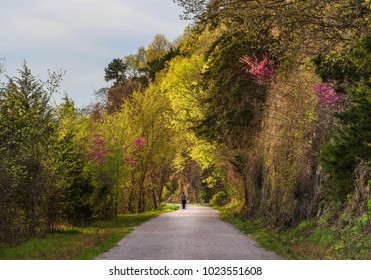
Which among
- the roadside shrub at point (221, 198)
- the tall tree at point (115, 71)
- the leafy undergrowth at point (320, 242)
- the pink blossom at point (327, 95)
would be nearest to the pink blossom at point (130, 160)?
the leafy undergrowth at point (320, 242)

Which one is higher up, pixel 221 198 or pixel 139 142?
pixel 139 142

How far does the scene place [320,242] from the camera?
14.4 meters

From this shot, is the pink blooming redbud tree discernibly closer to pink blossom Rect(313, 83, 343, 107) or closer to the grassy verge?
pink blossom Rect(313, 83, 343, 107)

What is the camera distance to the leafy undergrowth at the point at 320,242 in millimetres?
12062

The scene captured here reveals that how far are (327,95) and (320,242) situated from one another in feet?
14.7

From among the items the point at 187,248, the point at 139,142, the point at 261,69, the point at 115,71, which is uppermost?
the point at 115,71

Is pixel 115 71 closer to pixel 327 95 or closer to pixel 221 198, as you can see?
pixel 221 198

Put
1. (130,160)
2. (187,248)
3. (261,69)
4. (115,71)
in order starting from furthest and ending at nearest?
(115,71)
(130,160)
(261,69)
(187,248)

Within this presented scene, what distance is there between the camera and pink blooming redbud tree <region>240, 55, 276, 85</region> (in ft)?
76.6

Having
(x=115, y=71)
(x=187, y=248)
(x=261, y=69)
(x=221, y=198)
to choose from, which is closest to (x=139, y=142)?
(x=261, y=69)

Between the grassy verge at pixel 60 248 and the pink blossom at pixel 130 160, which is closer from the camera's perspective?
the grassy verge at pixel 60 248

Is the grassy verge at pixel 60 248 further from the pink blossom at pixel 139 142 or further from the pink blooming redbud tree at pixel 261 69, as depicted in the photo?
the pink blossom at pixel 139 142

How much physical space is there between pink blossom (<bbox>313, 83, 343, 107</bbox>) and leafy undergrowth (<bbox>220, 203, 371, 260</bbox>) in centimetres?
372

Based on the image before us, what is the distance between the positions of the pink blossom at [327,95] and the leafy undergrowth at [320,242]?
372cm
